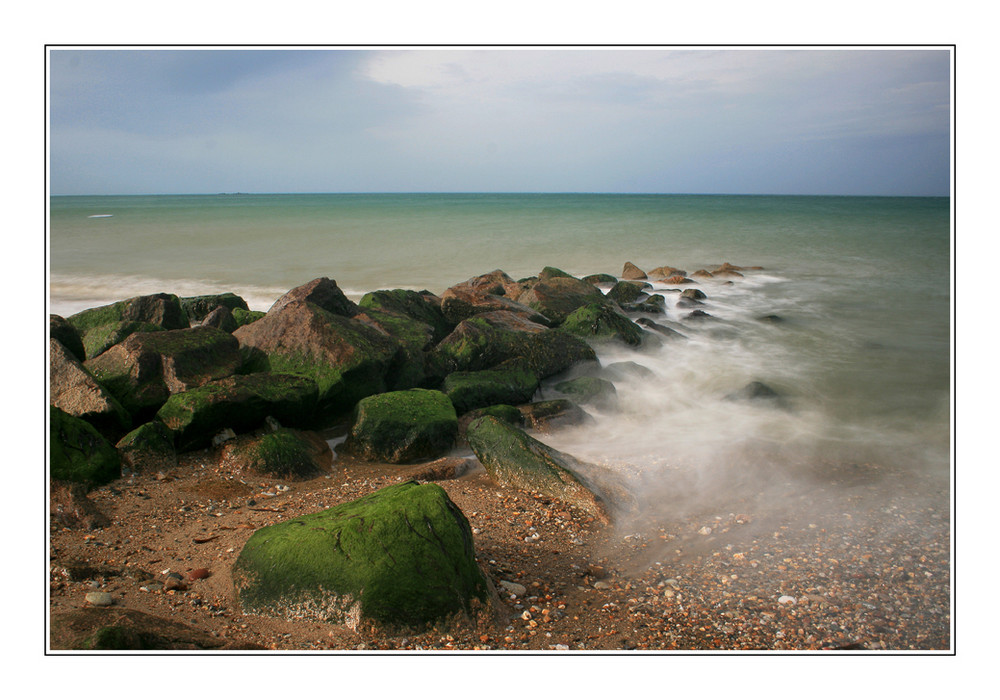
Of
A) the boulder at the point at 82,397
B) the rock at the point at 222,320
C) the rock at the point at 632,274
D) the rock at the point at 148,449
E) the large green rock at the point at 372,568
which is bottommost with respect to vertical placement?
the large green rock at the point at 372,568

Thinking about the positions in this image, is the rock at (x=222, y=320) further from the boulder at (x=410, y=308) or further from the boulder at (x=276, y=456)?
the boulder at (x=276, y=456)

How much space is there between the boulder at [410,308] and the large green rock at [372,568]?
3922 mm

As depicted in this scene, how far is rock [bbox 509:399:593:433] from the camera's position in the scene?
5.20 m

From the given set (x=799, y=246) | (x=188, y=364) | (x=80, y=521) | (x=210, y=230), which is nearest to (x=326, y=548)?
(x=80, y=521)

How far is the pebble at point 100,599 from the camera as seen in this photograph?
2.63 metres

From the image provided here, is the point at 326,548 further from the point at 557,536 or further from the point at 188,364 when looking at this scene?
the point at 188,364

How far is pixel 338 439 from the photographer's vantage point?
4.92 meters

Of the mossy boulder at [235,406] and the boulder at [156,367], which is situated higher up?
the boulder at [156,367]

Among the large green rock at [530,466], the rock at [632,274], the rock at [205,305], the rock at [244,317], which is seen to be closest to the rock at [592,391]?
the large green rock at [530,466]

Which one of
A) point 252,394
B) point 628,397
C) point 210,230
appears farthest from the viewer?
point 210,230

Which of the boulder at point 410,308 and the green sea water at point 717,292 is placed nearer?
the green sea water at point 717,292

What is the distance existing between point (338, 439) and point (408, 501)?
2.29 m

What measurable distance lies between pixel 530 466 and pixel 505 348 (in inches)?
91.5

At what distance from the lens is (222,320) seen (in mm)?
6223
